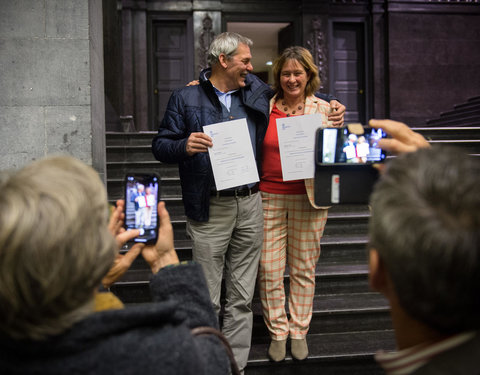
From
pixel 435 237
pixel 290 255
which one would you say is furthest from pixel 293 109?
pixel 435 237

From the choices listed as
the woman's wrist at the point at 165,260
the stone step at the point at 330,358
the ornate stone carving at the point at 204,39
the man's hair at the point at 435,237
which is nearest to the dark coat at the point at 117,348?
the woman's wrist at the point at 165,260

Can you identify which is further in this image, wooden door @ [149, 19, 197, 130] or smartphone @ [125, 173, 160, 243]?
wooden door @ [149, 19, 197, 130]

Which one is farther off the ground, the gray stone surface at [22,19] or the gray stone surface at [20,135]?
the gray stone surface at [22,19]

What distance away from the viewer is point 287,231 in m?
2.72

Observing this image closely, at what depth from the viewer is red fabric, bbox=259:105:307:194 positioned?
2.59 m

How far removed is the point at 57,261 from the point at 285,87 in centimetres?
203

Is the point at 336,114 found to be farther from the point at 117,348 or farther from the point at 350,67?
the point at 350,67

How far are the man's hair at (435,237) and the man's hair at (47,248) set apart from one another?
21.0 inches

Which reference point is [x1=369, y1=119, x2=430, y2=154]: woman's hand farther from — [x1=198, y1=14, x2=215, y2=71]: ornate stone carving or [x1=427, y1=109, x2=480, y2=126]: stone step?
[x1=198, y1=14, x2=215, y2=71]: ornate stone carving

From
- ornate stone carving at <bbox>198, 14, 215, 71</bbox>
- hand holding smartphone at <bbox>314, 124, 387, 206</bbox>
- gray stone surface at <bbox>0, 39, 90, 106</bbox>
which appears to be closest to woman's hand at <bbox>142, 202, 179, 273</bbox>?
hand holding smartphone at <bbox>314, 124, 387, 206</bbox>

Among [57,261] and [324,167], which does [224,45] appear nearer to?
[324,167]

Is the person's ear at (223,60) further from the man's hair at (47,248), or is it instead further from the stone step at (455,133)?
the stone step at (455,133)

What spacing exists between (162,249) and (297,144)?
1305mm

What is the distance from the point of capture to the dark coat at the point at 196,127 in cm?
242
